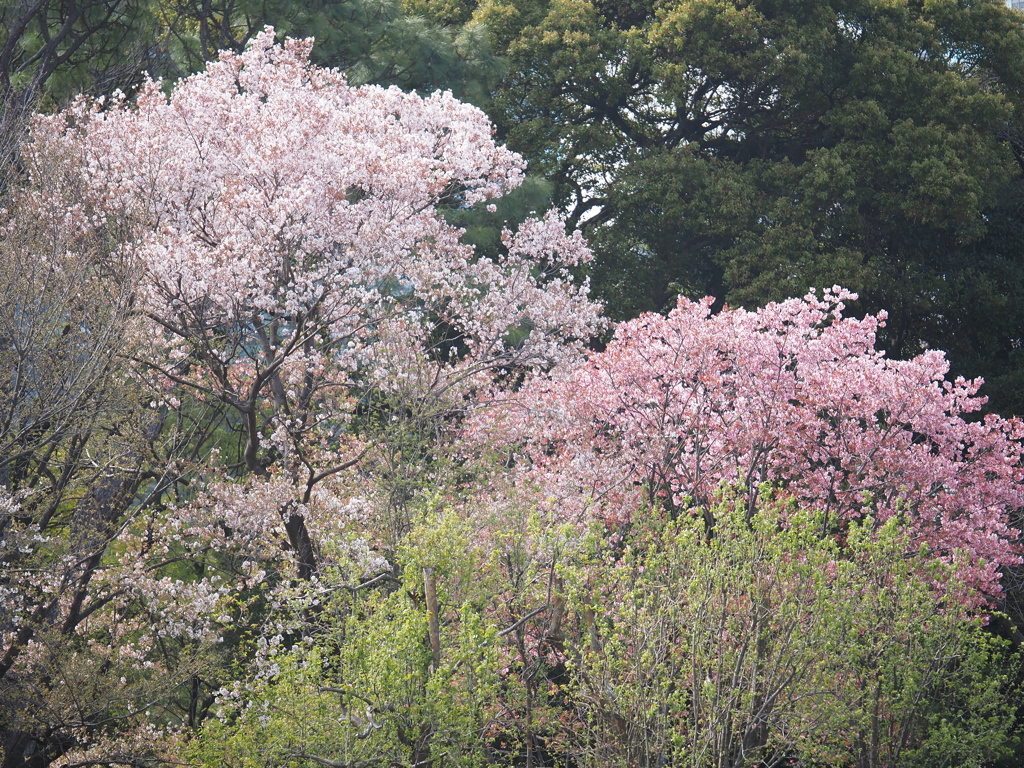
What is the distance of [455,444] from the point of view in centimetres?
1365

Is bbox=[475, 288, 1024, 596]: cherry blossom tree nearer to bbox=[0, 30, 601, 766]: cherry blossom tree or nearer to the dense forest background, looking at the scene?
the dense forest background

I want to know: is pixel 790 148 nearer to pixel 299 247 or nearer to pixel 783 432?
pixel 783 432

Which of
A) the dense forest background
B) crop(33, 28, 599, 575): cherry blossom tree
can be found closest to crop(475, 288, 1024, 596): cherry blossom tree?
the dense forest background

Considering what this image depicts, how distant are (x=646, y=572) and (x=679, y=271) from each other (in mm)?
17158

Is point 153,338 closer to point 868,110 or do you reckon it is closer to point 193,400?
point 193,400

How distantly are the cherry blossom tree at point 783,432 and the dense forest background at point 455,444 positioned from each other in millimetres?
61

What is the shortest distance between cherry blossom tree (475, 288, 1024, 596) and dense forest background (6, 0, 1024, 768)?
0.20 feet

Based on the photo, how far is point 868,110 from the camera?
77.8 ft

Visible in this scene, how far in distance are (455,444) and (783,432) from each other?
14.0 feet

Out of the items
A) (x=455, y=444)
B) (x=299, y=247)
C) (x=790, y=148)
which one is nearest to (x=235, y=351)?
(x=299, y=247)

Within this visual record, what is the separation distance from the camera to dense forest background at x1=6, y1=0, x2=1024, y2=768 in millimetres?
8883

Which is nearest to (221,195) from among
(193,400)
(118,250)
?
(118,250)

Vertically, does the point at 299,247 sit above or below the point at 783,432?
above

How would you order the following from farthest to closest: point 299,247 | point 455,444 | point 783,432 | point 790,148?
point 790,148
point 783,432
point 299,247
point 455,444
